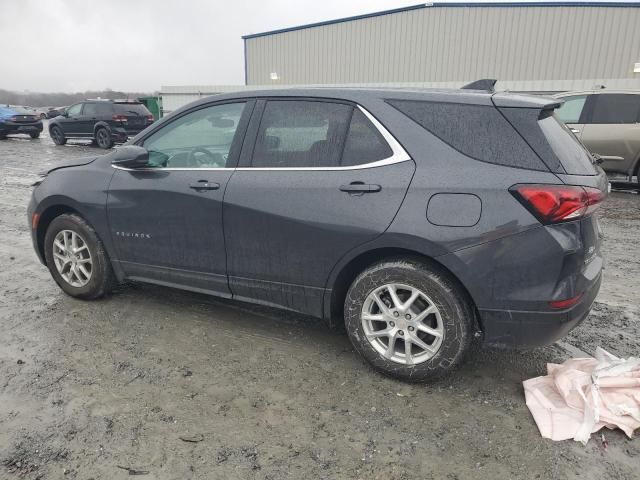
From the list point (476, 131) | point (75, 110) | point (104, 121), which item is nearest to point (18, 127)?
point (75, 110)

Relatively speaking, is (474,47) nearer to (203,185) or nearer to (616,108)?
(616,108)

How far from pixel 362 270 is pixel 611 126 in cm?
833

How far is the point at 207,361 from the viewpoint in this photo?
126 inches

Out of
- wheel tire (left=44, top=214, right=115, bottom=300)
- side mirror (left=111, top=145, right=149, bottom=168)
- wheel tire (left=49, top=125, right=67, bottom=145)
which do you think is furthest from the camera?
wheel tire (left=49, top=125, right=67, bottom=145)

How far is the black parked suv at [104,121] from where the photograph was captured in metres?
18.0

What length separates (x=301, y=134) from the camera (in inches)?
125

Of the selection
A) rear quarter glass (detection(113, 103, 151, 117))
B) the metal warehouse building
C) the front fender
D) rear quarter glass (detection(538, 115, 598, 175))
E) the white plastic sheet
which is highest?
the metal warehouse building

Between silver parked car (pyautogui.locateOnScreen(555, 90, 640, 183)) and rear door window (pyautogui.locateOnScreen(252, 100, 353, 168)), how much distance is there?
25.1ft

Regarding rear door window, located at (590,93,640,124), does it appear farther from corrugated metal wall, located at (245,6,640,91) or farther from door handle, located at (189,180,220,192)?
corrugated metal wall, located at (245,6,640,91)

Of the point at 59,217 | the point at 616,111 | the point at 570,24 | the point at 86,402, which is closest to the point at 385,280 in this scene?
the point at 86,402

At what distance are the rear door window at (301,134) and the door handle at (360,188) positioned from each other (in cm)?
18

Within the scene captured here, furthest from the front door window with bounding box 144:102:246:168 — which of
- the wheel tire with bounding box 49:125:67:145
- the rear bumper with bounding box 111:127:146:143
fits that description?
the wheel tire with bounding box 49:125:67:145

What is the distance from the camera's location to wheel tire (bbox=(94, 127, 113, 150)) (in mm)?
18047

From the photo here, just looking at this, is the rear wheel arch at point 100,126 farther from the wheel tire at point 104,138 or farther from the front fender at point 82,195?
the front fender at point 82,195
